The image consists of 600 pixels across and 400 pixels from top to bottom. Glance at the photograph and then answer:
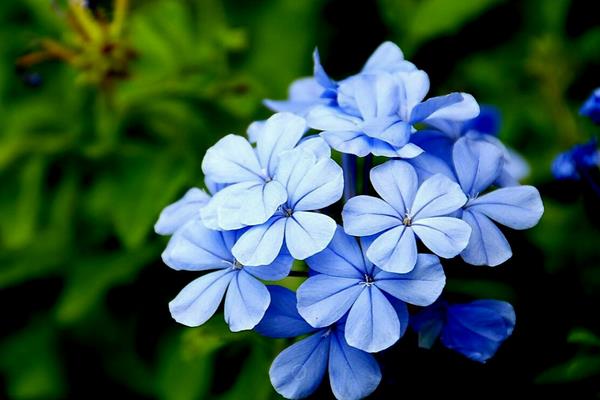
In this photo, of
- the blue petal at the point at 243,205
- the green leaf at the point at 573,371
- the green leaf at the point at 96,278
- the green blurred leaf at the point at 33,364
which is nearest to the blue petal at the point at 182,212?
the blue petal at the point at 243,205

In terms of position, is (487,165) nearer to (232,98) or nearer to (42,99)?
(232,98)

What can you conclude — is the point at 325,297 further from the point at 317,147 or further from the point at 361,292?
the point at 317,147

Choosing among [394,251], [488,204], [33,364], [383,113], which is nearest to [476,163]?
[488,204]

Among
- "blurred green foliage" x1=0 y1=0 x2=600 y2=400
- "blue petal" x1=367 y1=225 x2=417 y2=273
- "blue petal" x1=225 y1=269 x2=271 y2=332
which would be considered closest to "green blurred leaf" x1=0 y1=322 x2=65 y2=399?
"blurred green foliage" x1=0 y1=0 x2=600 y2=400

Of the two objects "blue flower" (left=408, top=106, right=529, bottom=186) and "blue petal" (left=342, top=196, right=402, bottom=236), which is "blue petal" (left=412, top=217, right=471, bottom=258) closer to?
"blue petal" (left=342, top=196, right=402, bottom=236)

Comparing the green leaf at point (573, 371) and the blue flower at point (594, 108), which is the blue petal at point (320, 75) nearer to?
the blue flower at point (594, 108)

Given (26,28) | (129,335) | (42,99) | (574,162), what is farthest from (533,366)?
(26,28)
